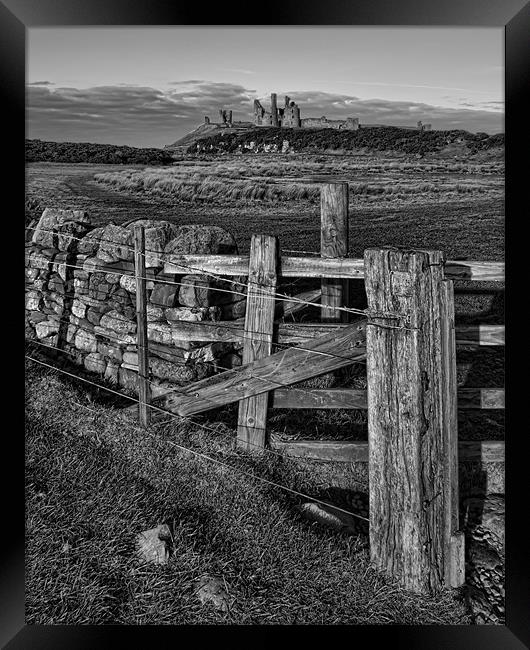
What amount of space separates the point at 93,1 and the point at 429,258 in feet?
6.02

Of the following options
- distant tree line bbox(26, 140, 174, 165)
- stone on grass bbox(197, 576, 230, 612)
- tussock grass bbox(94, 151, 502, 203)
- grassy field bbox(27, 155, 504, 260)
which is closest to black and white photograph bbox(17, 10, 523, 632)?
stone on grass bbox(197, 576, 230, 612)

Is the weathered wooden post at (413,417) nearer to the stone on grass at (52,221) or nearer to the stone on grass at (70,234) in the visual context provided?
the stone on grass at (70,234)

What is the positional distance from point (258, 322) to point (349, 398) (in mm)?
848

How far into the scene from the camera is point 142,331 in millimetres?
5719

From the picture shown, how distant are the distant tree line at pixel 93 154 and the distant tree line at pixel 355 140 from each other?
7.48ft

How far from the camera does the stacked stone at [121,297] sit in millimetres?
6254

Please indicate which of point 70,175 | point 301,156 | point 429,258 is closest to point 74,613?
point 429,258

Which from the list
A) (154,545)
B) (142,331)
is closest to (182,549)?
(154,545)

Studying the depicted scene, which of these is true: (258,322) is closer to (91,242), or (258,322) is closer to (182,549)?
(182,549)

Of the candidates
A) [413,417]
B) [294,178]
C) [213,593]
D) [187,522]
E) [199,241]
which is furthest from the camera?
[294,178]

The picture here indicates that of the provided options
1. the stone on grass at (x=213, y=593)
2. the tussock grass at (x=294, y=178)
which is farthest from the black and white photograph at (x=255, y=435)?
the tussock grass at (x=294, y=178)

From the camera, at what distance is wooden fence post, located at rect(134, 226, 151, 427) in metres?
5.68

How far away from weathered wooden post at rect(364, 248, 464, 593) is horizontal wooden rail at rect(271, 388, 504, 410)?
4.95 feet

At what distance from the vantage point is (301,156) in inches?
1112
